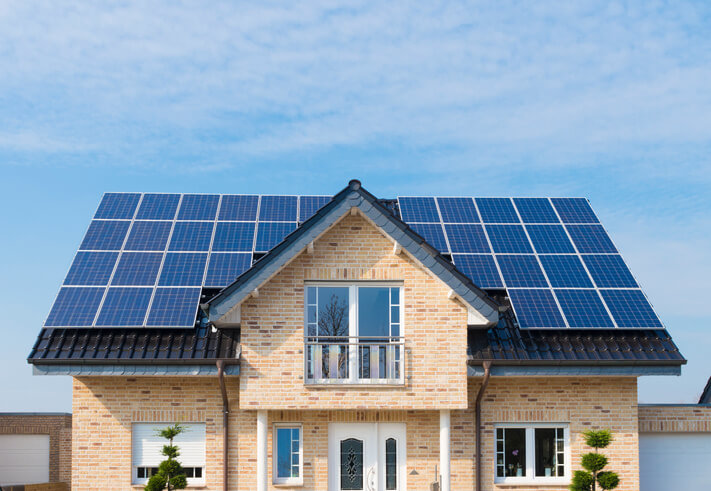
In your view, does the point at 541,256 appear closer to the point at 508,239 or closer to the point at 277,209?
the point at 508,239

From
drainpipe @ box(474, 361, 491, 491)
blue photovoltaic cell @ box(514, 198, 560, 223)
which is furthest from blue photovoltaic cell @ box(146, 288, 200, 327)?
blue photovoltaic cell @ box(514, 198, 560, 223)

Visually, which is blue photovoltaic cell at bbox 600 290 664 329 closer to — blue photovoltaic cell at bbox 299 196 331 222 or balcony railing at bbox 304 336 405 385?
balcony railing at bbox 304 336 405 385

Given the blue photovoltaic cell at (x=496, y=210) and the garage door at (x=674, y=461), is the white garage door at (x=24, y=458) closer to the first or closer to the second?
the blue photovoltaic cell at (x=496, y=210)

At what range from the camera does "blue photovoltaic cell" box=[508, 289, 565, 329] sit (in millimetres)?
19766

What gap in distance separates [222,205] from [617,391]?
12.2 m

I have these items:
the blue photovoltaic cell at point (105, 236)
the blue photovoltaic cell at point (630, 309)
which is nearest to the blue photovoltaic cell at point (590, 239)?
the blue photovoltaic cell at point (630, 309)

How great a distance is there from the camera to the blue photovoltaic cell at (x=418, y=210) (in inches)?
914

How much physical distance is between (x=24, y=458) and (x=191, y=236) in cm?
1251

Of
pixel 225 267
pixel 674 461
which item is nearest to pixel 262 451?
pixel 225 267

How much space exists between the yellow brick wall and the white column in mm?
446

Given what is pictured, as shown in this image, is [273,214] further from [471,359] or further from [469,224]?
[471,359]

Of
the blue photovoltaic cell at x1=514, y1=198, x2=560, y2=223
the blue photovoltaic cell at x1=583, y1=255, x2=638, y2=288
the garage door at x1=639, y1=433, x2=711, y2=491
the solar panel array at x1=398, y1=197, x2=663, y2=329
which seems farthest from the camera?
the blue photovoltaic cell at x1=514, y1=198, x2=560, y2=223

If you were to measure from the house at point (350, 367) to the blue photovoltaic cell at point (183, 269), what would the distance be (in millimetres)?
109

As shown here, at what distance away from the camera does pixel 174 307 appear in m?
19.8
